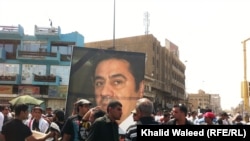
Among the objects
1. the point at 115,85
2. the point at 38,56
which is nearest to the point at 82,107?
the point at 115,85

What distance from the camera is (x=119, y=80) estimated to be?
9.36 m

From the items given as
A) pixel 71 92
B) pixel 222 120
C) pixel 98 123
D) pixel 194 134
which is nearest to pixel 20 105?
pixel 98 123

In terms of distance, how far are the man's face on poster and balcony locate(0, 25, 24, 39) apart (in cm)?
3461

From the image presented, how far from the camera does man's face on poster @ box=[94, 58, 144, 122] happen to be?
9.15m

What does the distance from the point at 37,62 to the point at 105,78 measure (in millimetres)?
34896

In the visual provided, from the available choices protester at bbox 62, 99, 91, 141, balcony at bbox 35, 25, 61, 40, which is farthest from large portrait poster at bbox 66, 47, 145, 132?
balcony at bbox 35, 25, 61, 40

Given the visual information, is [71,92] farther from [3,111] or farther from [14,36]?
[14,36]

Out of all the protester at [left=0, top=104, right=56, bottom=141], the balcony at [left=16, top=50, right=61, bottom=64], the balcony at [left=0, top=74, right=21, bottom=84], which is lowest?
the protester at [left=0, top=104, right=56, bottom=141]

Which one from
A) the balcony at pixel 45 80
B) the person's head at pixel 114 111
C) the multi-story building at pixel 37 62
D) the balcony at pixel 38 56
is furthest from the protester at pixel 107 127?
the balcony at pixel 38 56

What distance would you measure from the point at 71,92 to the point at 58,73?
34301 millimetres

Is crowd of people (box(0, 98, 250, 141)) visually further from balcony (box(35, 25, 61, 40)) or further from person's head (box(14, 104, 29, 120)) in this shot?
balcony (box(35, 25, 61, 40))

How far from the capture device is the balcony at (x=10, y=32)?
42.0 metres

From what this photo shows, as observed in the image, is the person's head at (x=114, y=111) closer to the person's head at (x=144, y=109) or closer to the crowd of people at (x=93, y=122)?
the crowd of people at (x=93, y=122)

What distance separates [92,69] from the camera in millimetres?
9242
